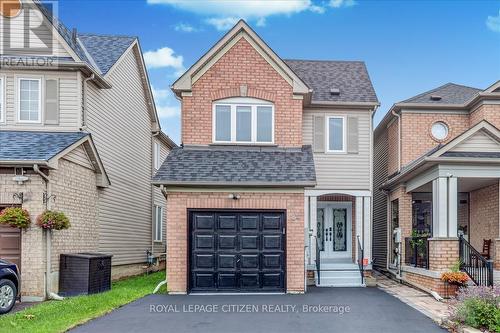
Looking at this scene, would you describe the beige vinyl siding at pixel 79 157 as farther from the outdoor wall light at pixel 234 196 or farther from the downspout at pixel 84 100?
the outdoor wall light at pixel 234 196

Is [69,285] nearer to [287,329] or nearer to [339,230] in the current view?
[287,329]

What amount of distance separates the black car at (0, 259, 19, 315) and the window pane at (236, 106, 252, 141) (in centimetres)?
732

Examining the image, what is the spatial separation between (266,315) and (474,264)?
6.99 metres

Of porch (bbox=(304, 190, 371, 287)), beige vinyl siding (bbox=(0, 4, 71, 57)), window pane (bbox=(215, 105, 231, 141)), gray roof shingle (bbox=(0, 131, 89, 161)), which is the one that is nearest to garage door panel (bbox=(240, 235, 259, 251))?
porch (bbox=(304, 190, 371, 287))

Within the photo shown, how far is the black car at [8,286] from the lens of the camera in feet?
37.9

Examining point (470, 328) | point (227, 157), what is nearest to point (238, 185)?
point (227, 157)

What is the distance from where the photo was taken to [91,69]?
1583cm

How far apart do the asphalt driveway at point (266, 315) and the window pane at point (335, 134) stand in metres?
5.98

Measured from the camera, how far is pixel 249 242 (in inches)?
582

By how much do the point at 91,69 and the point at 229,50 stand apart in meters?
4.32

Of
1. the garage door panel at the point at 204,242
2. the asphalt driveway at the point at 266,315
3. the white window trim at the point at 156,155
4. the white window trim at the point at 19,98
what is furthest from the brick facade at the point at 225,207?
the white window trim at the point at 156,155

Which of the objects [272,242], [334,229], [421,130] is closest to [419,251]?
[334,229]

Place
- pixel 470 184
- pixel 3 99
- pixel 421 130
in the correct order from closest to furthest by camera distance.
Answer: pixel 3 99 < pixel 470 184 < pixel 421 130

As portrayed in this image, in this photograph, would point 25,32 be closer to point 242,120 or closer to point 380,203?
point 242,120
